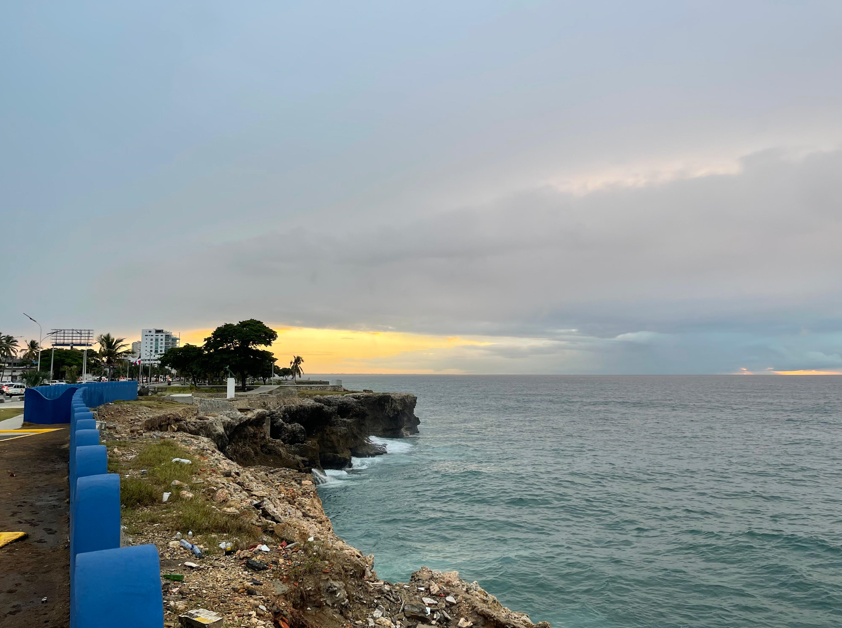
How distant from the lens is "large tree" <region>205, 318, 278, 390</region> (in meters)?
65.8

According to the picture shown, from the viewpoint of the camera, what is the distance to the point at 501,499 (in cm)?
2892

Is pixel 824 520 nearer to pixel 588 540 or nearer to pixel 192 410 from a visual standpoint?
pixel 588 540

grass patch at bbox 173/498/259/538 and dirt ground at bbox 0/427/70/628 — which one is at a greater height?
dirt ground at bbox 0/427/70/628

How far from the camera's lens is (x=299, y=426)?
40.5m

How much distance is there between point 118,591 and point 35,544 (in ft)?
21.4

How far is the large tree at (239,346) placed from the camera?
6575cm

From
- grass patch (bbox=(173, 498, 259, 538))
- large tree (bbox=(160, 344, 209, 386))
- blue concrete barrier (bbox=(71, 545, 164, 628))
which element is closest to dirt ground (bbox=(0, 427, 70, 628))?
grass patch (bbox=(173, 498, 259, 538))

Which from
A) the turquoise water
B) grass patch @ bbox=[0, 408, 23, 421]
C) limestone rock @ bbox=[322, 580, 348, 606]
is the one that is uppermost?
grass patch @ bbox=[0, 408, 23, 421]

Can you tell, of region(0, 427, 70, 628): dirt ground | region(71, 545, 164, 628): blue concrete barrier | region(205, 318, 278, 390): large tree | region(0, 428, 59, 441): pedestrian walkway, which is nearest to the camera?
region(71, 545, 164, 628): blue concrete barrier

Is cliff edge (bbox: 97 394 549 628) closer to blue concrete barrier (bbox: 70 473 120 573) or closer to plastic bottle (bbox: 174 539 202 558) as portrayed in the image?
plastic bottle (bbox: 174 539 202 558)

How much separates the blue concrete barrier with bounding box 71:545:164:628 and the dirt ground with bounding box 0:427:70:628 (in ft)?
11.1

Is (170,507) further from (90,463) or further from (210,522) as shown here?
(90,463)

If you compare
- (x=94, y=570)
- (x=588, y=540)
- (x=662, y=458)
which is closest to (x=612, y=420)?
(x=662, y=458)

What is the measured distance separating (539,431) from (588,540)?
133 feet
